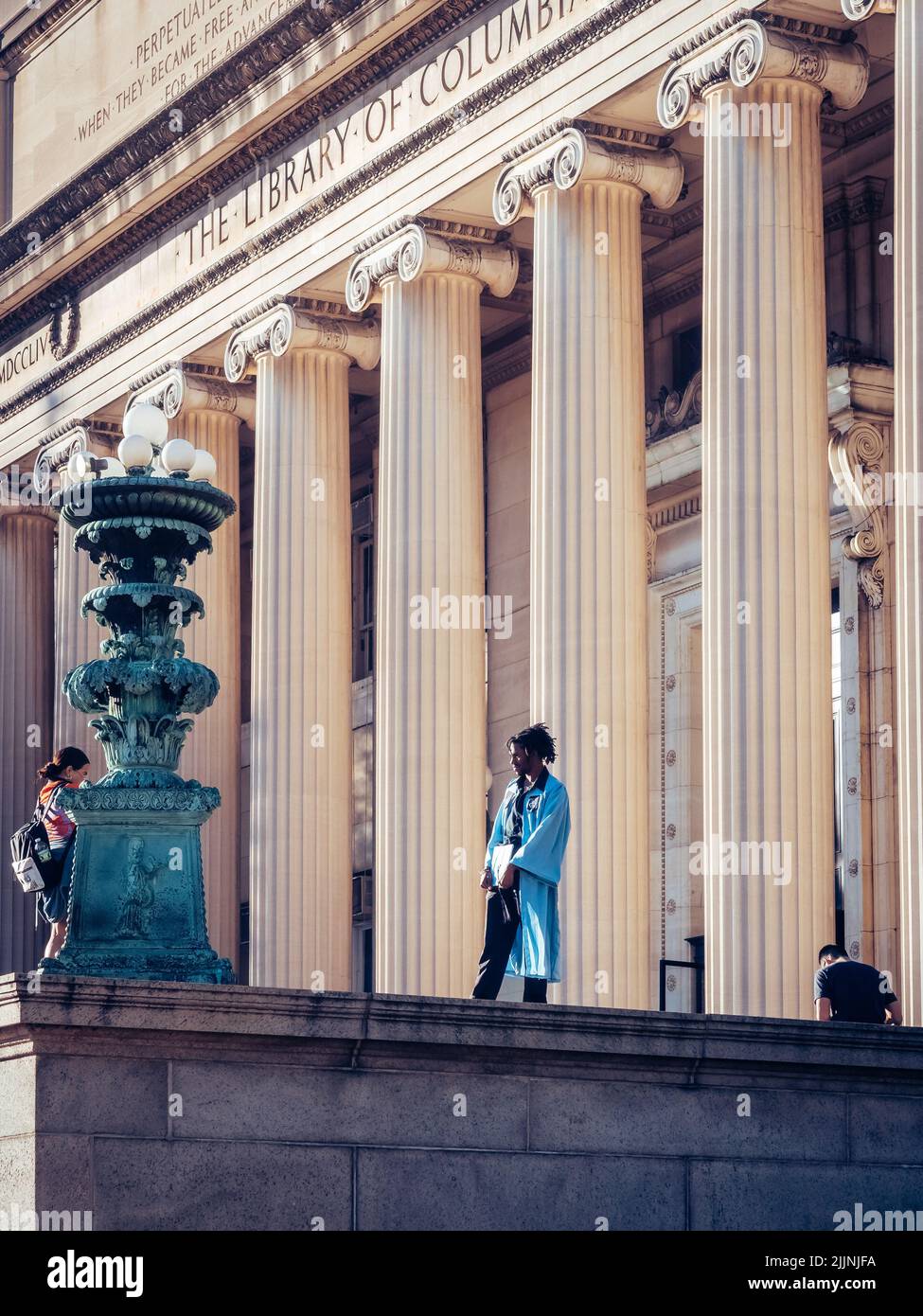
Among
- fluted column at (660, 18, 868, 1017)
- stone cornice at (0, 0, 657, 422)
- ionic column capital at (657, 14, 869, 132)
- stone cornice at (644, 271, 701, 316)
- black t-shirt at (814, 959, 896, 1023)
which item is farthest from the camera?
stone cornice at (644, 271, 701, 316)

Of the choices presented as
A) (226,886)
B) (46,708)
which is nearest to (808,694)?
(226,886)

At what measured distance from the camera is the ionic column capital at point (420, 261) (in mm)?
34031

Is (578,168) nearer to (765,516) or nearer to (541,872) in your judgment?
(765,516)

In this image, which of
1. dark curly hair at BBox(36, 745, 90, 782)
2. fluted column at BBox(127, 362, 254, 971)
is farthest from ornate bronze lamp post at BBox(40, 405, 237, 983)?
fluted column at BBox(127, 362, 254, 971)

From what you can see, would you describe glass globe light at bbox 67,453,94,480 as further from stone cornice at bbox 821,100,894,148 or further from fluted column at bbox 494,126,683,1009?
stone cornice at bbox 821,100,894,148

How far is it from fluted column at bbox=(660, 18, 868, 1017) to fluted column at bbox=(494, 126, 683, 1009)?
2404 mm

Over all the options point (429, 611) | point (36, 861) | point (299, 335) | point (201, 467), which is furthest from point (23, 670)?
point (201, 467)

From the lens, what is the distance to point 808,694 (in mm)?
26844

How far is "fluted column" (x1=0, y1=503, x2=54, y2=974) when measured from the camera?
4644 centimetres

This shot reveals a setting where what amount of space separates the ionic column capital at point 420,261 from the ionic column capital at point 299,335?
1777mm

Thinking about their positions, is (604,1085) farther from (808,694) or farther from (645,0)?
(645,0)

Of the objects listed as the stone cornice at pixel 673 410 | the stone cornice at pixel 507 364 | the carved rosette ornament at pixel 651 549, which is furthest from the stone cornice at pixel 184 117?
the carved rosette ornament at pixel 651 549

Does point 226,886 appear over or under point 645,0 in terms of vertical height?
under
